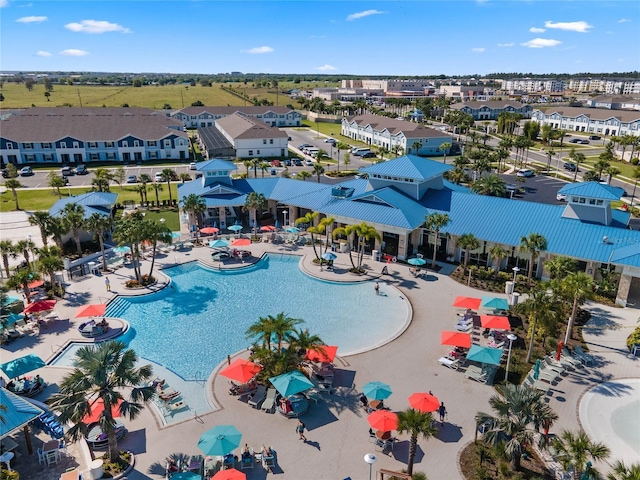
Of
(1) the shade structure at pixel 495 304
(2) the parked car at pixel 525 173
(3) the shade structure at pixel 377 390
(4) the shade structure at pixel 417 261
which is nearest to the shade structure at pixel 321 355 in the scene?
(3) the shade structure at pixel 377 390

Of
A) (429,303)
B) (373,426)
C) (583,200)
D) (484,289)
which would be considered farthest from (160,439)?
(583,200)

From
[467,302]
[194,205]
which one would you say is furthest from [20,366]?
[467,302]

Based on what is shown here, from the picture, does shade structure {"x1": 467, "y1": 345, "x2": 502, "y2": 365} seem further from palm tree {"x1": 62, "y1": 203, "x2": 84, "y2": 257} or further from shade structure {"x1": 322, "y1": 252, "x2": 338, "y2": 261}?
palm tree {"x1": 62, "y1": 203, "x2": 84, "y2": 257}

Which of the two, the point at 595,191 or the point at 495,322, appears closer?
the point at 495,322

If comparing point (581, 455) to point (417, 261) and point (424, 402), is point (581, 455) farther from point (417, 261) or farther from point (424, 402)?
point (417, 261)

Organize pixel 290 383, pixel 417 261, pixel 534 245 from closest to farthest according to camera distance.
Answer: pixel 290 383 → pixel 534 245 → pixel 417 261

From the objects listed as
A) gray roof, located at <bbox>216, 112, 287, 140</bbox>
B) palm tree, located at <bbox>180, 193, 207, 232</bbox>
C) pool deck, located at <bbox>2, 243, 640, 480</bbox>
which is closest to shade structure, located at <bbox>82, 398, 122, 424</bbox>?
pool deck, located at <bbox>2, 243, 640, 480</bbox>

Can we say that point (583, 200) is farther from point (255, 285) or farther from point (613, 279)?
point (255, 285)

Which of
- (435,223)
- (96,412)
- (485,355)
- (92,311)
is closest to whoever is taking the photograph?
(96,412)
